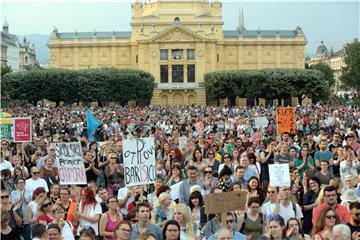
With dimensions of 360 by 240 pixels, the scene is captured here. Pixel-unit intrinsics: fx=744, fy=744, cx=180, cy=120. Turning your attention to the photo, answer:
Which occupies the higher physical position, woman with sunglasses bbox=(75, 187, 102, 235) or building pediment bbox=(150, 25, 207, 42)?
building pediment bbox=(150, 25, 207, 42)

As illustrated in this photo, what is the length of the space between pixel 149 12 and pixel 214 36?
986cm

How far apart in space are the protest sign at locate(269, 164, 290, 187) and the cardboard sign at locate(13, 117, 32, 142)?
6395 mm

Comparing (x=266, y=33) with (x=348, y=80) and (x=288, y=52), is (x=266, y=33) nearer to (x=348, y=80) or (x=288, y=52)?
(x=288, y=52)

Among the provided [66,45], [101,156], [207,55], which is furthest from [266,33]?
[101,156]

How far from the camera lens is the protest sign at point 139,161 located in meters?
10.4

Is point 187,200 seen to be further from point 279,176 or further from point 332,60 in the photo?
point 332,60

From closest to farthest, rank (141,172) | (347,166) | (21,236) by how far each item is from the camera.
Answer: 1. (21,236)
2. (141,172)
3. (347,166)

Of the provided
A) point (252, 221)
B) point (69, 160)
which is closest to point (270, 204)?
point (252, 221)

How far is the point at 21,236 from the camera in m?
9.05

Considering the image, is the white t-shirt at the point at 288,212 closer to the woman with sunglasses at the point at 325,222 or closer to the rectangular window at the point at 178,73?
the woman with sunglasses at the point at 325,222

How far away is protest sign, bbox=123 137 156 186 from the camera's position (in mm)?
10422

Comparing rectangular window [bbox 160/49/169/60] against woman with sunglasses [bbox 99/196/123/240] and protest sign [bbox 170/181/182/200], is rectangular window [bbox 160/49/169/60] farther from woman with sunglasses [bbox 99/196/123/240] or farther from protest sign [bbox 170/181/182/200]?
woman with sunglasses [bbox 99/196/123/240]

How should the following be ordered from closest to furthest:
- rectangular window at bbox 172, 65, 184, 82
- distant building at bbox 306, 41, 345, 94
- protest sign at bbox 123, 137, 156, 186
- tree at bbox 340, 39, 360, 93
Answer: protest sign at bbox 123, 137, 156, 186 < tree at bbox 340, 39, 360, 93 < rectangular window at bbox 172, 65, 184, 82 < distant building at bbox 306, 41, 345, 94

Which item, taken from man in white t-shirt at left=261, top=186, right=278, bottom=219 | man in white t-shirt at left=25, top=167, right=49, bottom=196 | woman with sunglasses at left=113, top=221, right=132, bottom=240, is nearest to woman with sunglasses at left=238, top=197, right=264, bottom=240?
man in white t-shirt at left=261, top=186, right=278, bottom=219
